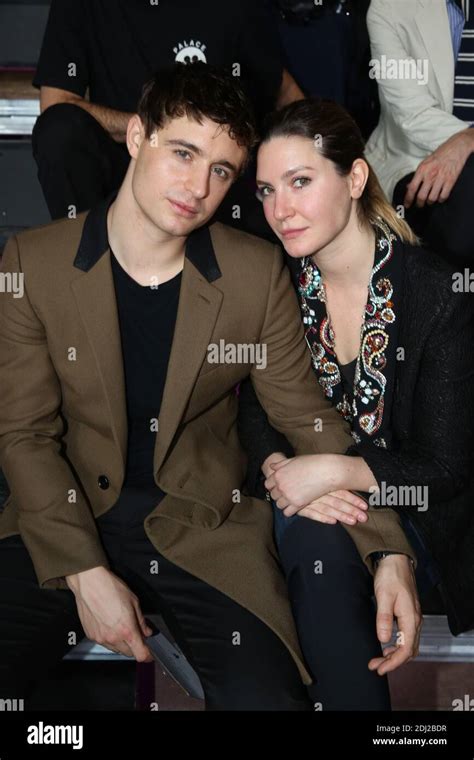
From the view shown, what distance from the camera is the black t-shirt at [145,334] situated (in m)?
1.77

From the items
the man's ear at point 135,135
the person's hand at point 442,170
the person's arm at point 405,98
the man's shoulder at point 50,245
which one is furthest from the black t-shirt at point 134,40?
the man's shoulder at point 50,245

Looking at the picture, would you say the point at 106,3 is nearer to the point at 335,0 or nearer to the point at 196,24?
Result: the point at 196,24

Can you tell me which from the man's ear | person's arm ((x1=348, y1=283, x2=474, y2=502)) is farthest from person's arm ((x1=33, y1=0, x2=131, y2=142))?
person's arm ((x1=348, y1=283, x2=474, y2=502))

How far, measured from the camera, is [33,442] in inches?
68.3

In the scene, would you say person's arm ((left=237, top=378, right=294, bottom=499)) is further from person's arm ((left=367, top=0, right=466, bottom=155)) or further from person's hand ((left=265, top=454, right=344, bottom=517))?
person's arm ((left=367, top=0, right=466, bottom=155))

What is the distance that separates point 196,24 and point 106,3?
0.21 meters

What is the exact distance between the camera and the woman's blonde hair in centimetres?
181

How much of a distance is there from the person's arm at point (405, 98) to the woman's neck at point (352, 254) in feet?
2.09

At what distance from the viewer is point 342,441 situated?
5.92 ft

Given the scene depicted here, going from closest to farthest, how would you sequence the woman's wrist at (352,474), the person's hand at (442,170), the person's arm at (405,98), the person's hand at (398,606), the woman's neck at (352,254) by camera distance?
1. the person's hand at (398,606)
2. the woman's wrist at (352,474)
3. the woman's neck at (352,254)
4. the person's hand at (442,170)
5. the person's arm at (405,98)

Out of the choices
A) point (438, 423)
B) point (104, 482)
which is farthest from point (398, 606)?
point (104, 482)

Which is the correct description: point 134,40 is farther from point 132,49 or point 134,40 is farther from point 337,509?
point 337,509

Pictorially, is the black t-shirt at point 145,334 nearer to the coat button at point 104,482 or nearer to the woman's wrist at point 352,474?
Result: the coat button at point 104,482

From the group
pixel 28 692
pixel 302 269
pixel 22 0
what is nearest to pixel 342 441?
pixel 302 269
